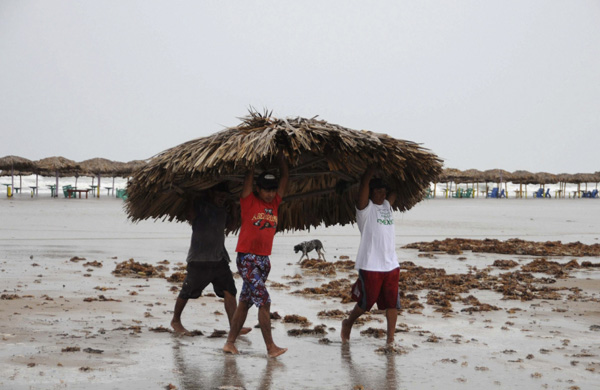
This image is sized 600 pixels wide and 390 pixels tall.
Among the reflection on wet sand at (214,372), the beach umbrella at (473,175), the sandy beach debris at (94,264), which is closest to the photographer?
the reflection on wet sand at (214,372)

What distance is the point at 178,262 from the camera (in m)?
12.8

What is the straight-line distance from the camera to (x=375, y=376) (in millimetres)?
5078

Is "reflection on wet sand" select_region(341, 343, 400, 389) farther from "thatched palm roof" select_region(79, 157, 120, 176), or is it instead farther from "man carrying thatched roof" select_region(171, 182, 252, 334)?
"thatched palm roof" select_region(79, 157, 120, 176)

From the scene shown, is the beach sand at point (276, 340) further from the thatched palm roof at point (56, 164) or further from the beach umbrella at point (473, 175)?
the beach umbrella at point (473, 175)

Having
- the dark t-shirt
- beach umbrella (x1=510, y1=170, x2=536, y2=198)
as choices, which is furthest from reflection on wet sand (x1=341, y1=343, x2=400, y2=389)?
beach umbrella (x1=510, y1=170, x2=536, y2=198)

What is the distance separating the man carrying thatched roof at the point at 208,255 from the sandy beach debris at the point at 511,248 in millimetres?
9528

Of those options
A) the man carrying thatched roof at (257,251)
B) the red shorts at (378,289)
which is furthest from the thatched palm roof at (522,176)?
the man carrying thatched roof at (257,251)

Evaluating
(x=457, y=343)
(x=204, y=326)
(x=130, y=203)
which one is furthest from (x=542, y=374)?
(x=130, y=203)

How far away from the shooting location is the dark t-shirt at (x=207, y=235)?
6.59 m

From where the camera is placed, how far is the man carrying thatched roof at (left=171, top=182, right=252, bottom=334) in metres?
6.58

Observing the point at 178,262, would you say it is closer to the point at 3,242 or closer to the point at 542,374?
the point at 3,242

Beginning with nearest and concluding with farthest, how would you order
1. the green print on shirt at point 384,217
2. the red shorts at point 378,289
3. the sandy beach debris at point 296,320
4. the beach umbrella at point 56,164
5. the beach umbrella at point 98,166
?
the red shorts at point 378,289, the green print on shirt at point 384,217, the sandy beach debris at point 296,320, the beach umbrella at point 56,164, the beach umbrella at point 98,166

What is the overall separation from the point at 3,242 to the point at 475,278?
11.1m

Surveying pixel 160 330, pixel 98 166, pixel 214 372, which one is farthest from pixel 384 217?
pixel 98 166
